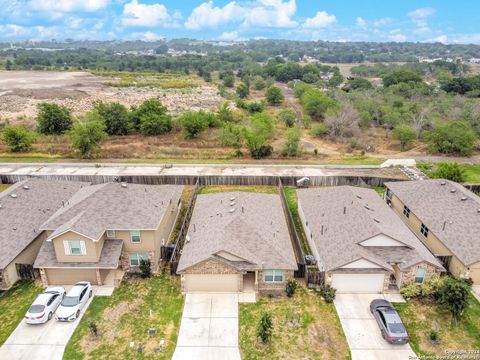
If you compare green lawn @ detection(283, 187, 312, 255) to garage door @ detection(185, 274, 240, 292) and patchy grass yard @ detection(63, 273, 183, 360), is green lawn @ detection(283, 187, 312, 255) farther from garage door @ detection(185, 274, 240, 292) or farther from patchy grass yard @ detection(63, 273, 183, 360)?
patchy grass yard @ detection(63, 273, 183, 360)

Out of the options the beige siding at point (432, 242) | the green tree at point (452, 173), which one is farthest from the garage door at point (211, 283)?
the green tree at point (452, 173)

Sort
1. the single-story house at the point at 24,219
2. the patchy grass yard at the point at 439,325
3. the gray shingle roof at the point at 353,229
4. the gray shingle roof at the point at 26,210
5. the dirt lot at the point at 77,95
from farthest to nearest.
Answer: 1. the dirt lot at the point at 77,95
2. the gray shingle roof at the point at 26,210
3. the single-story house at the point at 24,219
4. the gray shingle roof at the point at 353,229
5. the patchy grass yard at the point at 439,325

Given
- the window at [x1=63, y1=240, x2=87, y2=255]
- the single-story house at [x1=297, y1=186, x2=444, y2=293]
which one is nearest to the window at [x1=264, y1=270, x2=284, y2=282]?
the single-story house at [x1=297, y1=186, x2=444, y2=293]

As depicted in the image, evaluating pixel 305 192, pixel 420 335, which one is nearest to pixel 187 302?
pixel 420 335

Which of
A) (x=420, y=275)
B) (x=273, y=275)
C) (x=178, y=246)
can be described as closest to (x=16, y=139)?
(x=178, y=246)

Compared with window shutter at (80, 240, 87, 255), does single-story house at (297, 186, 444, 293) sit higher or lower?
lower

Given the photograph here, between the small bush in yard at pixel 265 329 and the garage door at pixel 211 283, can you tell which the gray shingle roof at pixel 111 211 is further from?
the small bush in yard at pixel 265 329
